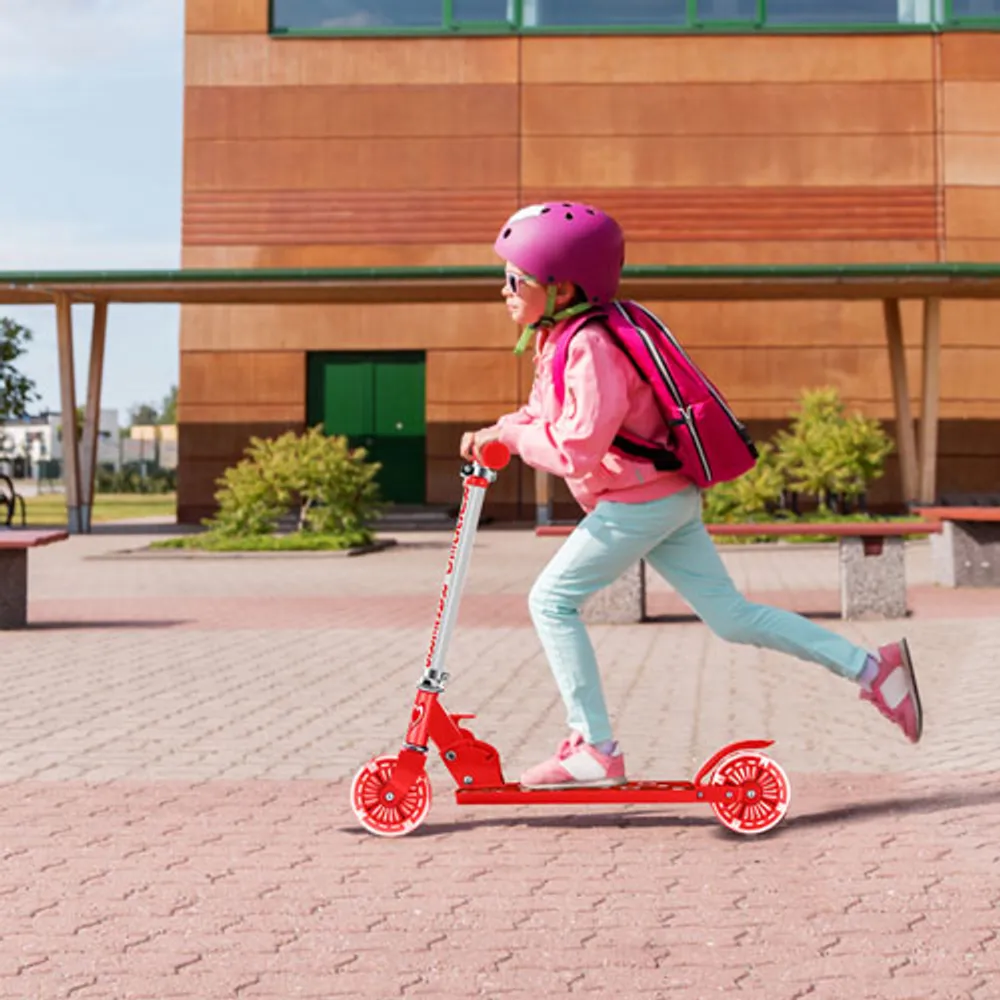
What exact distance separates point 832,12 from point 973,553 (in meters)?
19.6

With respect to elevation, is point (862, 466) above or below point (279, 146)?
below

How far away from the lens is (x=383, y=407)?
33.8m

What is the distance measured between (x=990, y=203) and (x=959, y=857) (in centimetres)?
2980

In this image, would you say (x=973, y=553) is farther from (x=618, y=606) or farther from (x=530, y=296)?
(x=530, y=296)

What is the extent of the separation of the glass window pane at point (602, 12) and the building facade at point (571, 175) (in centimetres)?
4

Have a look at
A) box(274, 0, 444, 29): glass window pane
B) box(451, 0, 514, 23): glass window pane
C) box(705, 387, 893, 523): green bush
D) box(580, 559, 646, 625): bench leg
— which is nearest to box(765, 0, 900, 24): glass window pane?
box(451, 0, 514, 23): glass window pane

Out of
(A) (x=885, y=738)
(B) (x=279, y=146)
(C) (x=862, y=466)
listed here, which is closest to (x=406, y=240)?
(B) (x=279, y=146)

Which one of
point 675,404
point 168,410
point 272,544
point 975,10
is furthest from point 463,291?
point 168,410

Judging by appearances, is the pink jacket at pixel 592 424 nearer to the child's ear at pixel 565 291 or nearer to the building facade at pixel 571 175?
the child's ear at pixel 565 291

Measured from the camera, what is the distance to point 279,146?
3369 centimetres

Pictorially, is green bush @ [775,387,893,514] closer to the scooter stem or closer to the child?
the child

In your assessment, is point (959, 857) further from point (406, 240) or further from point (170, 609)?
point (406, 240)

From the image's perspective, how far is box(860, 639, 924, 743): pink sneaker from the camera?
5.71 metres

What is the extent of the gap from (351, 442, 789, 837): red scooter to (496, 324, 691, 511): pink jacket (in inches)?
7.0
